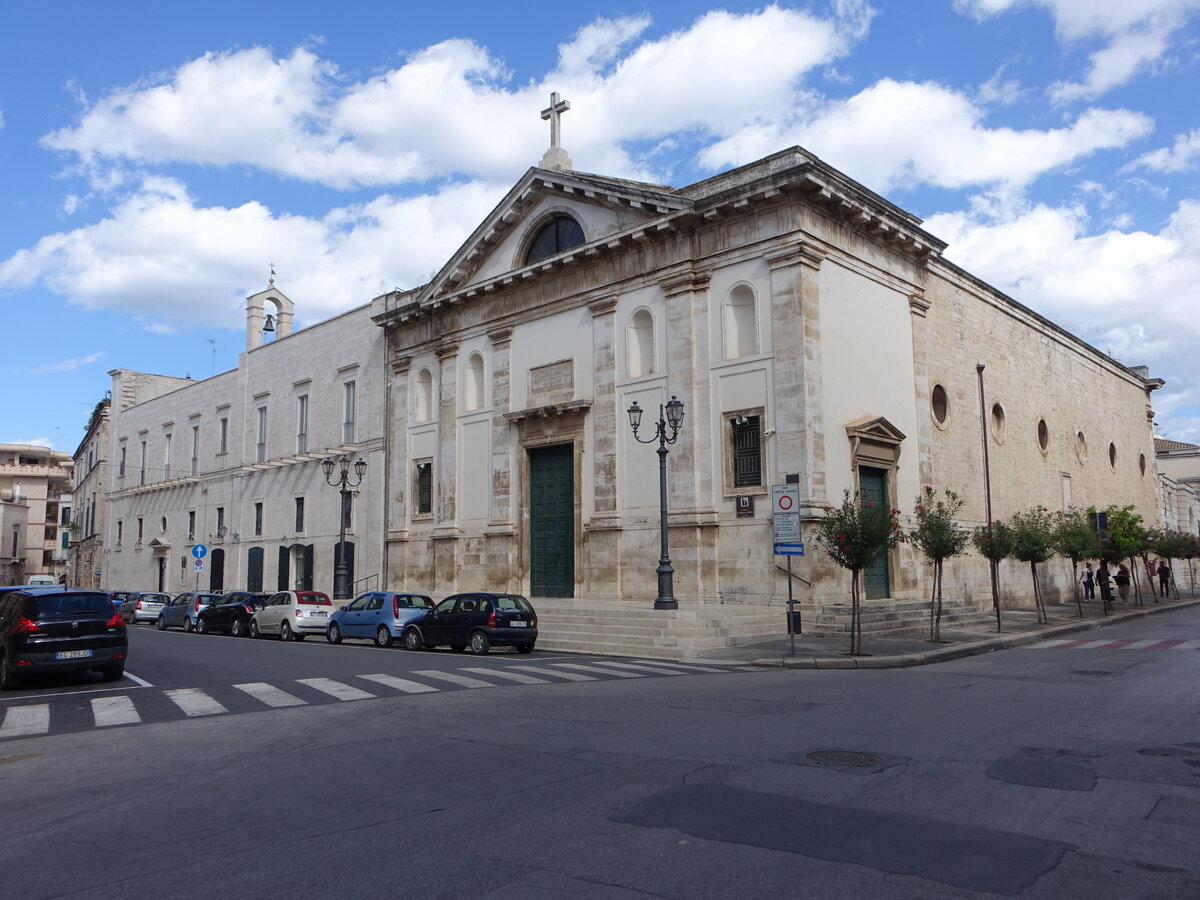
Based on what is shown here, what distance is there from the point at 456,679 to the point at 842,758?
315 inches

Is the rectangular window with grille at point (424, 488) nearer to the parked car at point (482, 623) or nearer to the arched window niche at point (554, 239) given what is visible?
the arched window niche at point (554, 239)

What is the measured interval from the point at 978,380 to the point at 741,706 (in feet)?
80.2

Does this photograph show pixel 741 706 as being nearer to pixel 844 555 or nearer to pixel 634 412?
pixel 844 555

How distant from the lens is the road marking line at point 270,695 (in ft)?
40.6

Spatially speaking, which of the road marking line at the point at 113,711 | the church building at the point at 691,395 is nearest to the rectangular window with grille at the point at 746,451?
the church building at the point at 691,395

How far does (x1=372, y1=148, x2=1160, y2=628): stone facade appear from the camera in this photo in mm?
23984

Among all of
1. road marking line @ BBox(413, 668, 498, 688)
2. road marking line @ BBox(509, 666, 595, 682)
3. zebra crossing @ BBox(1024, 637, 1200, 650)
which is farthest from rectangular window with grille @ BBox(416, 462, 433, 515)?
zebra crossing @ BBox(1024, 637, 1200, 650)

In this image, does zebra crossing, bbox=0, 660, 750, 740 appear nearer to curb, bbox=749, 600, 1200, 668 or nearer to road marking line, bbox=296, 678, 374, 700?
road marking line, bbox=296, 678, 374, 700

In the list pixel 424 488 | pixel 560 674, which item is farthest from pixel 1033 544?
pixel 424 488

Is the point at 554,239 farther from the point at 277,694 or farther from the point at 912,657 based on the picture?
the point at 277,694

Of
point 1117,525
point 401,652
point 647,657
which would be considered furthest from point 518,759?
point 1117,525

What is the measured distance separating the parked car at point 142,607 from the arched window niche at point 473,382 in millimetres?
16129

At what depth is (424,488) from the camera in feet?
113

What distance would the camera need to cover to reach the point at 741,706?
1143 centimetres
